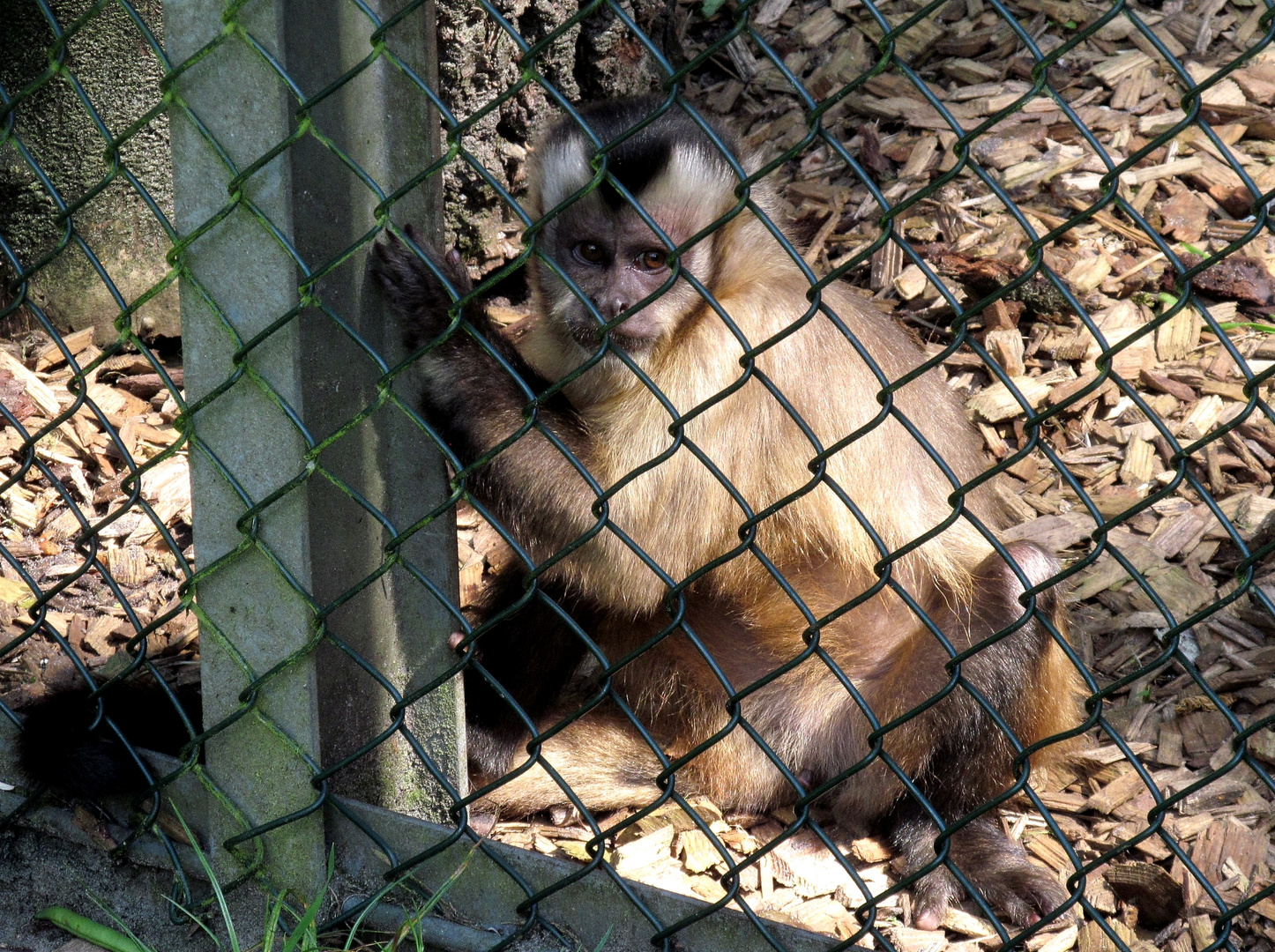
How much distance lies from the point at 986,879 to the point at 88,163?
375cm

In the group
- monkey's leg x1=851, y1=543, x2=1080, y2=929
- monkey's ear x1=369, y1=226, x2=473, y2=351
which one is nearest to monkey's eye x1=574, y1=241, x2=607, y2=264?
monkey's ear x1=369, y1=226, x2=473, y2=351

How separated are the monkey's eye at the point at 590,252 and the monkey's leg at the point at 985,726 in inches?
50.4

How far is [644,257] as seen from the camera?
328 centimetres

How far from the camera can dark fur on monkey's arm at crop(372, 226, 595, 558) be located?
8.38 ft

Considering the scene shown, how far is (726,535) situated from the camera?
10.3ft

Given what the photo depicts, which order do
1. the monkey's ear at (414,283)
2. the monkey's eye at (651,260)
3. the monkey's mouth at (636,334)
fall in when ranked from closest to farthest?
the monkey's ear at (414,283) < the monkey's mouth at (636,334) < the monkey's eye at (651,260)

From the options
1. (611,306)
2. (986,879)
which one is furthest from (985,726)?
(611,306)

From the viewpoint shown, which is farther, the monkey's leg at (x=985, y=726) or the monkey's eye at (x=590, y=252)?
the monkey's eye at (x=590, y=252)

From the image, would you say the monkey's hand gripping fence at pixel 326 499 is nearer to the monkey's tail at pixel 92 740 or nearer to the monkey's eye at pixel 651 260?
the monkey's tail at pixel 92 740

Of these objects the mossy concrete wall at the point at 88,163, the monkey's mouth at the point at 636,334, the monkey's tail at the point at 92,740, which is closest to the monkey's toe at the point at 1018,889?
the monkey's mouth at the point at 636,334

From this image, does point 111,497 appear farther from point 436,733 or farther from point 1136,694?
point 1136,694

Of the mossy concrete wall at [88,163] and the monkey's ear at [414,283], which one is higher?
the mossy concrete wall at [88,163]

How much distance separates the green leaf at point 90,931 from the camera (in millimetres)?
2531

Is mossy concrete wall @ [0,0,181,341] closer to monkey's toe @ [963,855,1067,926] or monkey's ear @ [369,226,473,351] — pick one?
monkey's ear @ [369,226,473,351]
